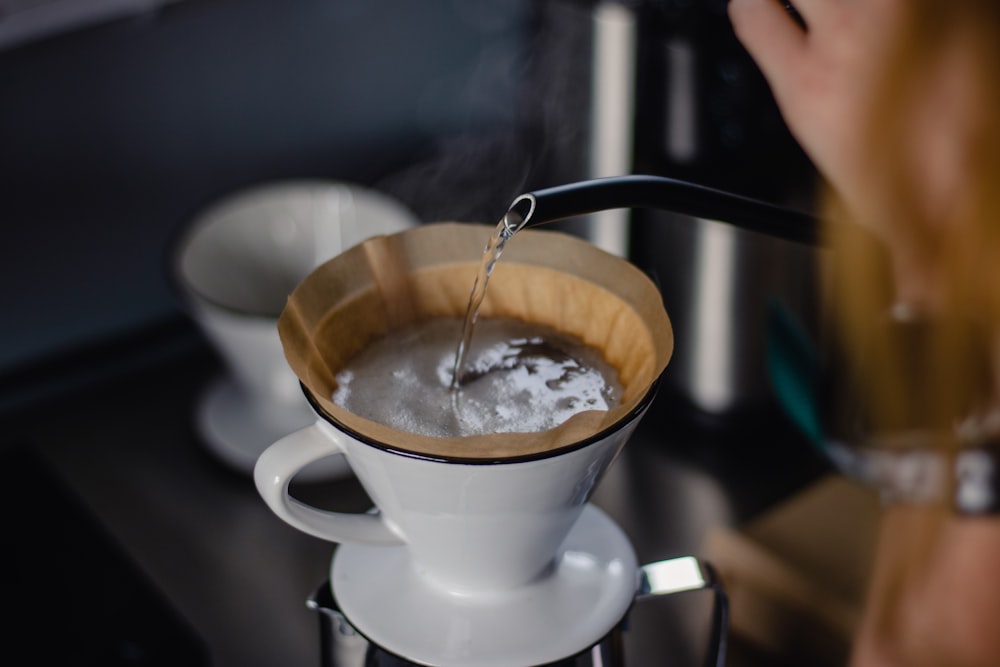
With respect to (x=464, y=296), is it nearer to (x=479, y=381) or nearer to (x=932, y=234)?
(x=479, y=381)

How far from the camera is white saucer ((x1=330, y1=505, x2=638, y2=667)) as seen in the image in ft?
1.47

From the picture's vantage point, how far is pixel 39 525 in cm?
88

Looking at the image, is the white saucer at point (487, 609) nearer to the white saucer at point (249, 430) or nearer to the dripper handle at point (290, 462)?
the dripper handle at point (290, 462)

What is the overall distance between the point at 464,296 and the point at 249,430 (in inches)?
18.1

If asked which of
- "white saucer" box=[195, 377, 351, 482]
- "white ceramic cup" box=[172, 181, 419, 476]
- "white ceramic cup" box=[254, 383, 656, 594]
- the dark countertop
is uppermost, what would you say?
"white ceramic cup" box=[254, 383, 656, 594]

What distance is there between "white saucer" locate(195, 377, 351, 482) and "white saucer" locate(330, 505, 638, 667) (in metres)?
0.35

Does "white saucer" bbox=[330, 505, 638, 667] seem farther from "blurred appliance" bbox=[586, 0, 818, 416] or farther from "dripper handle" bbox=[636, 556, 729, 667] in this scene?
"blurred appliance" bbox=[586, 0, 818, 416]

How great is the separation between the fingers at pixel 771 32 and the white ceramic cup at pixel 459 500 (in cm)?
18

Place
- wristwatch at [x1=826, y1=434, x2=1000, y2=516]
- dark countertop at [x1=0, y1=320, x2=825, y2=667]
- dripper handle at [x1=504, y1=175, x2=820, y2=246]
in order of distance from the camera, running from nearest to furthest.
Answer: dripper handle at [x1=504, y1=175, x2=820, y2=246]
wristwatch at [x1=826, y1=434, x2=1000, y2=516]
dark countertop at [x1=0, y1=320, x2=825, y2=667]

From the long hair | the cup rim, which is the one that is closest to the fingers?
the long hair

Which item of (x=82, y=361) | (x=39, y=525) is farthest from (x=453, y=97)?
(x=39, y=525)

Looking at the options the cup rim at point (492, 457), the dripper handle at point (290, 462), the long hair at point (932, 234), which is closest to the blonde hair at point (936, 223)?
the long hair at point (932, 234)

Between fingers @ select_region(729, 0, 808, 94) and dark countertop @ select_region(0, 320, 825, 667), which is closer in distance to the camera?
fingers @ select_region(729, 0, 808, 94)

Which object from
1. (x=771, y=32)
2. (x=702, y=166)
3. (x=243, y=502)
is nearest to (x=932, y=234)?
(x=771, y=32)
